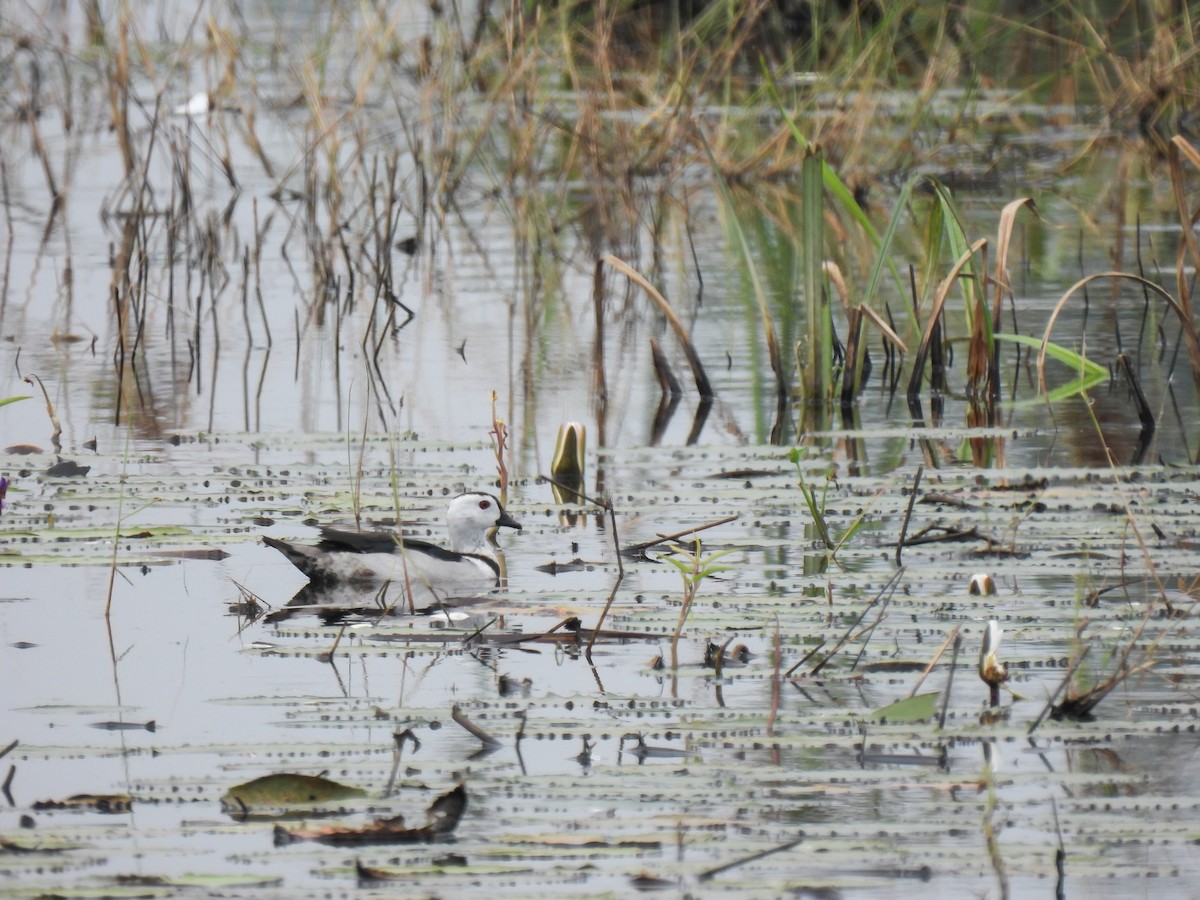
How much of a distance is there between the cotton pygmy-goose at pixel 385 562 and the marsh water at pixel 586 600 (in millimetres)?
115

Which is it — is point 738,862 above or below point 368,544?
→ below

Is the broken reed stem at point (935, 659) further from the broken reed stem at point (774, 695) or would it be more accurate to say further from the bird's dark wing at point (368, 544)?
the bird's dark wing at point (368, 544)

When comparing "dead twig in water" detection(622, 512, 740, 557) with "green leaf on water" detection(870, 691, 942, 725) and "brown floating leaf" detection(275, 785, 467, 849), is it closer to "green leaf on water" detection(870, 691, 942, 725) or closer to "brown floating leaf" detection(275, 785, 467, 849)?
"green leaf on water" detection(870, 691, 942, 725)

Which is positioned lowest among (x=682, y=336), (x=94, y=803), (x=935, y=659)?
(x=94, y=803)

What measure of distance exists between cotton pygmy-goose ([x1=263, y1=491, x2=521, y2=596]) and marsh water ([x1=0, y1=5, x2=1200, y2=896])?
0.12m

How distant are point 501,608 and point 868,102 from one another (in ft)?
26.6

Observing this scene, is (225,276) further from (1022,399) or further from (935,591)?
(935,591)

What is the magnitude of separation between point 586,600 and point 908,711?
1.11 metres

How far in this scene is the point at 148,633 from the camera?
182 inches

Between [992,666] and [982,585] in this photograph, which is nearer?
[992,666]

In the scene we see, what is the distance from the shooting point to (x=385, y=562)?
16.8 ft

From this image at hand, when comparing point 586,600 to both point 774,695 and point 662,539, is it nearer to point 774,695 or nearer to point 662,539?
point 662,539

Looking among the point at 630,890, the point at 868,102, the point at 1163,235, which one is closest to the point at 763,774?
the point at 630,890

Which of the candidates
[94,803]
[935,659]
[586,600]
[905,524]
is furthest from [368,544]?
[94,803]
